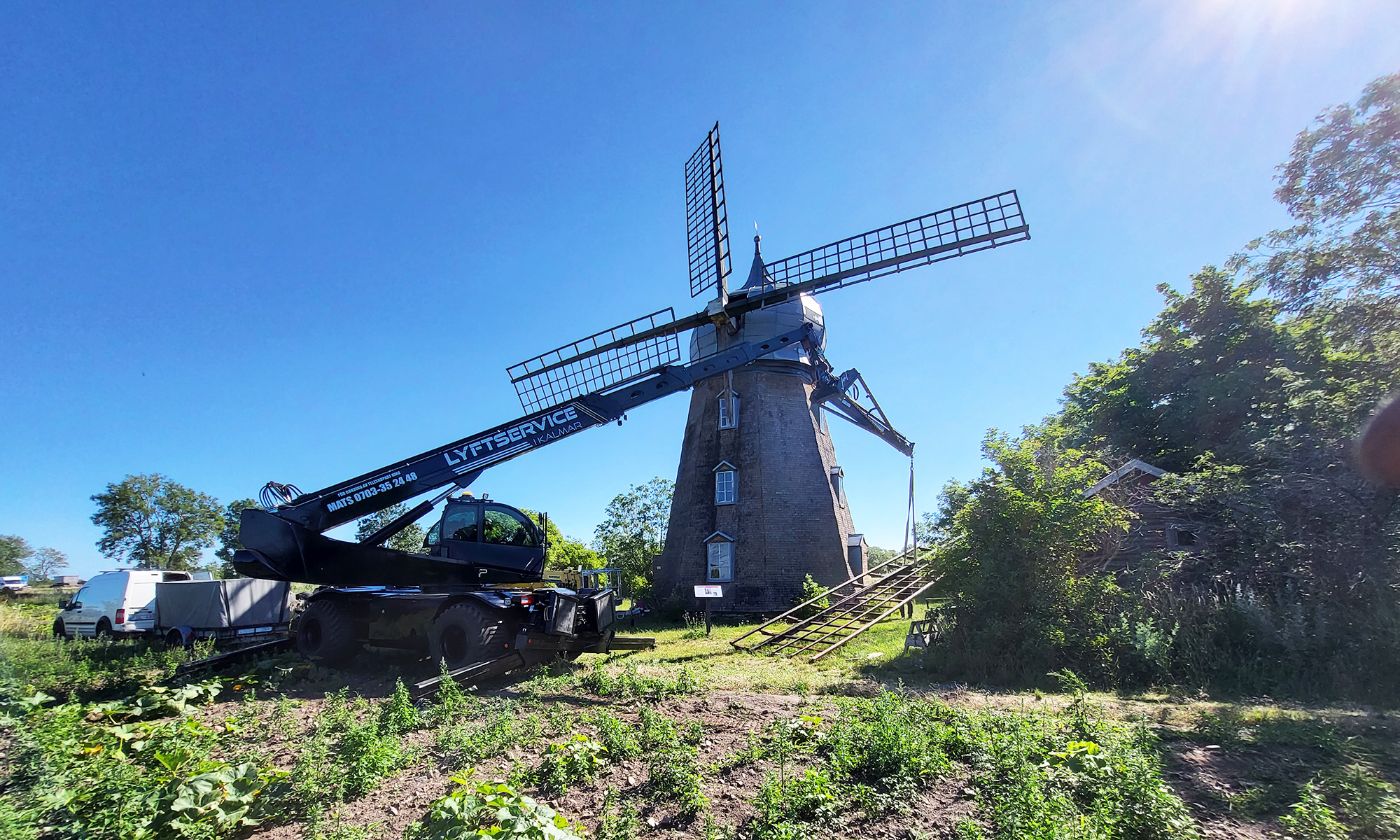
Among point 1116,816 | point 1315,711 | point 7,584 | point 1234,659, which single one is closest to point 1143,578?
point 1234,659

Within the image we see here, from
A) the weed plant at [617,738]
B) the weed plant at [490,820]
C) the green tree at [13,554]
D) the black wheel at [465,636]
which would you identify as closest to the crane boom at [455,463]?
the black wheel at [465,636]

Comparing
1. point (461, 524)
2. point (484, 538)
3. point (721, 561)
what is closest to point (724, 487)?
point (721, 561)

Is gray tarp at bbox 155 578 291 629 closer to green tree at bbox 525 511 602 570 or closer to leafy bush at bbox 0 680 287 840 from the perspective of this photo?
leafy bush at bbox 0 680 287 840

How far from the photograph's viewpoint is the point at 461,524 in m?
10.6

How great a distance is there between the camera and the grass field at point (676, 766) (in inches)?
155

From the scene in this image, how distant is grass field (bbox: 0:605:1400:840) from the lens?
3941 mm

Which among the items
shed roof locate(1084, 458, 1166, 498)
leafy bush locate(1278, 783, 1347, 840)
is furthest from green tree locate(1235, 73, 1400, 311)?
leafy bush locate(1278, 783, 1347, 840)

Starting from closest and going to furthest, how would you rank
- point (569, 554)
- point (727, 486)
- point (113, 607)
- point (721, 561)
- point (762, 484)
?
point (113, 607) < point (721, 561) < point (762, 484) < point (727, 486) < point (569, 554)

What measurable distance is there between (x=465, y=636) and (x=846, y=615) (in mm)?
10080

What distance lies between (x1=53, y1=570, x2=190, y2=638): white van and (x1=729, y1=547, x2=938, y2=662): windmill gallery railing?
1432cm

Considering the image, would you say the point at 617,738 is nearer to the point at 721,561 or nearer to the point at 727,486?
the point at 721,561

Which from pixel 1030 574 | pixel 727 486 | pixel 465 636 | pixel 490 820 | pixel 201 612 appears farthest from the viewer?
pixel 727 486

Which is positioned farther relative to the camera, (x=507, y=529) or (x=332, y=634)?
(x=507, y=529)

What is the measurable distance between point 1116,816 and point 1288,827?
1236mm
